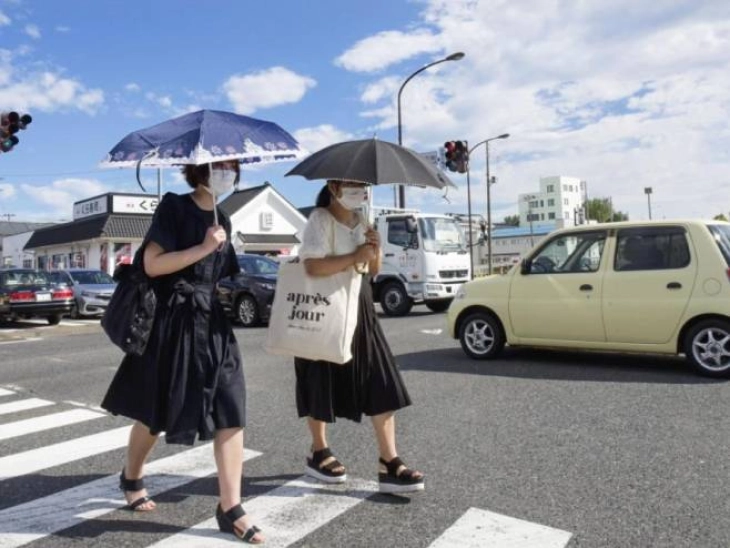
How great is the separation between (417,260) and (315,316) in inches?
467

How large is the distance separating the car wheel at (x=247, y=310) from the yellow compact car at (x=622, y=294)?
7232 millimetres

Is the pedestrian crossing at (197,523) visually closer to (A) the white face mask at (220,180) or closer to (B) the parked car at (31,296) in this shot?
(A) the white face mask at (220,180)

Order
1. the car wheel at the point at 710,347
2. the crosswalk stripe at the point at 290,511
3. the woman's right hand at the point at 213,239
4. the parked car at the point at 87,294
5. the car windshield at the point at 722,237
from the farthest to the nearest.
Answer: the parked car at the point at 87,294, the car windshield at the point at 722,237, the car wheel at the point at 710,347, the crosswalk stripe at the point at 290,511, the woman's right hand at the point at 213,239

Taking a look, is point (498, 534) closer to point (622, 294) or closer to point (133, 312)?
point (133, 312)

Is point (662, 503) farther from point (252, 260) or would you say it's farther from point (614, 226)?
point (252, 260)

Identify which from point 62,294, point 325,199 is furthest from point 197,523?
point 62,294

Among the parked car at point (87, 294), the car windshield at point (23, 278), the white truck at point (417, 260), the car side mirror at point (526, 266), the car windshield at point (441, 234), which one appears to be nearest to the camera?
the car side mirror at point (526, 266)

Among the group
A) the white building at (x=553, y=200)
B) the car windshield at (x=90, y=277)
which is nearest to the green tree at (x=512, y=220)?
the white building at (x=553, y=200)

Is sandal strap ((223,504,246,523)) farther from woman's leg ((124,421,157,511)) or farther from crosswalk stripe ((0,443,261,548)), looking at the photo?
crosswalk stripe ((0,443,261,548))

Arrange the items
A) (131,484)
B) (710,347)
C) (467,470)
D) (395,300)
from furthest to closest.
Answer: (395,300), (710,347), (467,470), (131,484)

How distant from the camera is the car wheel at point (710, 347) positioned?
6812mm

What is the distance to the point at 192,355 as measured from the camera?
3176 millimetres

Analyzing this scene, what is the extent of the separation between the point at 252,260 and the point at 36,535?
12.4 m

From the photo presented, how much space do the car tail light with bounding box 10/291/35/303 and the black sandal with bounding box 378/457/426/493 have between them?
14939 millimetres
